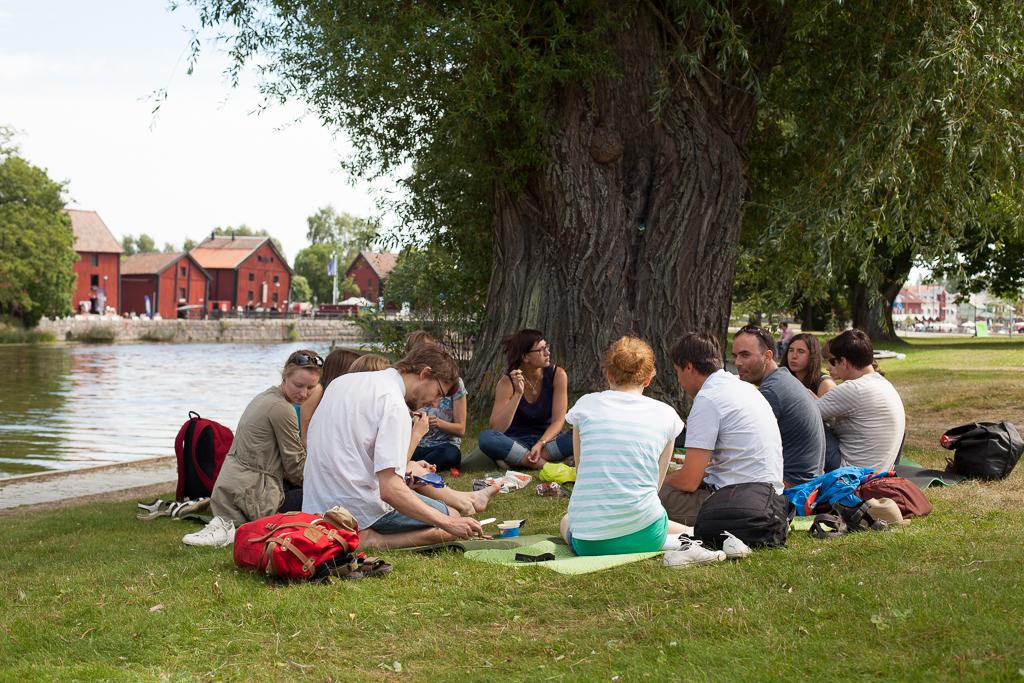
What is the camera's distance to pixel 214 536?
20.7 ft

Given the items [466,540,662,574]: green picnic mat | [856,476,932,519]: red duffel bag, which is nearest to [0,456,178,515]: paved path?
[466,540,662,574]: green picnic mat

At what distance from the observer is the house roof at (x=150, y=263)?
88.7 m

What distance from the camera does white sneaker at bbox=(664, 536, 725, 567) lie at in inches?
198

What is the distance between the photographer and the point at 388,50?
10109 millimetres

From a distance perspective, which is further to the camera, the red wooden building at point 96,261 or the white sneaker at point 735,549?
the red wooden building at point 96,261

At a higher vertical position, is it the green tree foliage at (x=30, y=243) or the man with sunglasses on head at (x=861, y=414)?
the green tree foliage at (x=30, y=243)

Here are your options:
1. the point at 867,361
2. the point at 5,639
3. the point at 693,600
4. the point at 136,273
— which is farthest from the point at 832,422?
the point at 136,273

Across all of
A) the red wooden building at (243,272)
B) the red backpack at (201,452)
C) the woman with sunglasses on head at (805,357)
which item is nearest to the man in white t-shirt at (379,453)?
the red backpack at (201,452)

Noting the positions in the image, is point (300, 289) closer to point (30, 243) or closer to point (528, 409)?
point (30, 243)

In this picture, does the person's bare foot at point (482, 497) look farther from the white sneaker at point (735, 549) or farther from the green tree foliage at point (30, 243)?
the green tree foliage at point (30, 243)

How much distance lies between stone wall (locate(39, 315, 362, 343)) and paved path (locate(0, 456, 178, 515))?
4790cm

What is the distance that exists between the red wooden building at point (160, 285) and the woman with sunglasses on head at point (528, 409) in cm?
8266

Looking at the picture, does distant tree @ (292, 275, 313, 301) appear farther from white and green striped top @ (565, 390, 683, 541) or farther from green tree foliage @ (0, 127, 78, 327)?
white and green striped top @ (565, 390, 683, 541)

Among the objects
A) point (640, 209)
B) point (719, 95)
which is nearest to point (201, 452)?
point (640, 209)
